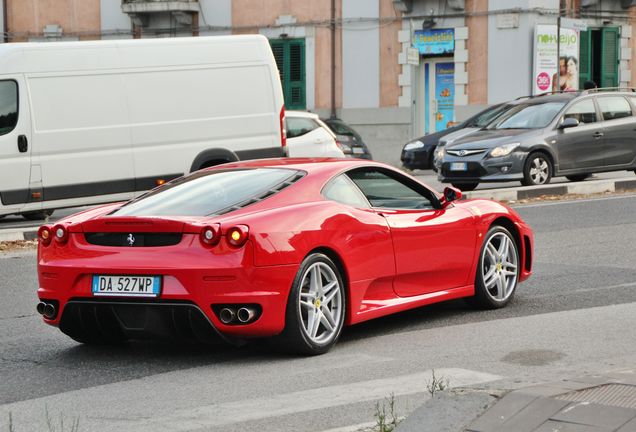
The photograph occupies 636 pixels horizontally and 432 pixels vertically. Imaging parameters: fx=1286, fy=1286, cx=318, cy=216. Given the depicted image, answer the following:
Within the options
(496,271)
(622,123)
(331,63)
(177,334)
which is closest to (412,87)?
(331,63)

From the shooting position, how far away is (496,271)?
370 inches

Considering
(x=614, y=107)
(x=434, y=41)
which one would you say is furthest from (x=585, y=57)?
(x=614, y=107)

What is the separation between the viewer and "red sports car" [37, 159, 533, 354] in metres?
7.29

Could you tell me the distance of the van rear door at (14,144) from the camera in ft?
54.6

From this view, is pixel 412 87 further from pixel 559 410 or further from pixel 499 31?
pixel 559 410

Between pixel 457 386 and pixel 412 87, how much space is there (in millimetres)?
28714

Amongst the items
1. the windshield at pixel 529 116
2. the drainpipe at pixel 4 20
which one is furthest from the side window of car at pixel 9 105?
the drainpipe at pixel 4 20

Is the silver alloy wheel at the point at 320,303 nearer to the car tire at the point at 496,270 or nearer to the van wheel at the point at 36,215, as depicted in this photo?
the car tire at the point at 496,270

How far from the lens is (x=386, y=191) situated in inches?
342

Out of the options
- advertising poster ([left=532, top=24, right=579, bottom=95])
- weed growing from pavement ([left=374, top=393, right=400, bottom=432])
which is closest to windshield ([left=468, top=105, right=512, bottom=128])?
advertising poster ([left=532, top=24, right=579, bottom=95])

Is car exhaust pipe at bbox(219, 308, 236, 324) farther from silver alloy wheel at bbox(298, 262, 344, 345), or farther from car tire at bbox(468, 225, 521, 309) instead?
car tire at bbox(468, 225, 521, 309)

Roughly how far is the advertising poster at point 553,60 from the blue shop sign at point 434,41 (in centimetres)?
247

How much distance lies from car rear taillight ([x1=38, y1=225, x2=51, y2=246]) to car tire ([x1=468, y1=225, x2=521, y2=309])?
10.1 feet

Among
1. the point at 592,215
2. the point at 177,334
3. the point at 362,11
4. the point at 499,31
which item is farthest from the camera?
the point at 362,11
